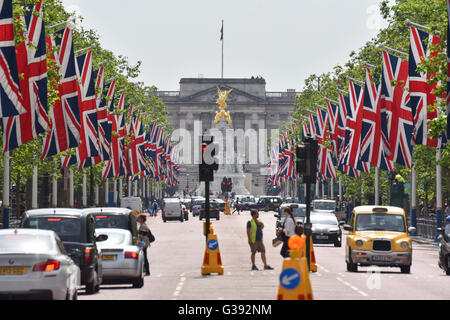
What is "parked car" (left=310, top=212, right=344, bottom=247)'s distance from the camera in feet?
171

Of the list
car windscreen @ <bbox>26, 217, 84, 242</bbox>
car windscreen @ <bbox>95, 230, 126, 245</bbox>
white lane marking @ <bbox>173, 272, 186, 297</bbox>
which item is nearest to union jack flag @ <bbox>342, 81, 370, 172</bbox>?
white lane marking @ <bbox>173, 272, 186, 297</bbox>

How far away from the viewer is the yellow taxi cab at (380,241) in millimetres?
33281

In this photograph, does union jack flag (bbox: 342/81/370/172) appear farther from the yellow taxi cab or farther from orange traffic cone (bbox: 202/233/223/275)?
orange traffic cone (bbox: 202/233/223/275)

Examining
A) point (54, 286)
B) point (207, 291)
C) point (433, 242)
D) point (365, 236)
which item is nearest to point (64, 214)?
point (207, 291)

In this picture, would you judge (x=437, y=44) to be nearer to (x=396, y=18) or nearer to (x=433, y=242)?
(x=433, y=242)

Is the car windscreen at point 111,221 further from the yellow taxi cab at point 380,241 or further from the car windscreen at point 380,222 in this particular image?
the car windscreen at point 380,222

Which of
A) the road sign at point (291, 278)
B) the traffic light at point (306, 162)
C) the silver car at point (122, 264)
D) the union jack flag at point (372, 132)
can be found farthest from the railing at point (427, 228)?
the road sign at point (291, 278)

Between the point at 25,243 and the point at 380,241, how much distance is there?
15338 millimetres

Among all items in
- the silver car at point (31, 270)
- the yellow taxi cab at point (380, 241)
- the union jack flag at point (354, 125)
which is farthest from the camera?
the union jack flag at point (354, 125)

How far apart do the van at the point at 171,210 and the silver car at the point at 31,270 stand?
2748 inches

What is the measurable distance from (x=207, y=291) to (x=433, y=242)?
32.1 metres

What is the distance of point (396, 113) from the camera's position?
4828 centimetres

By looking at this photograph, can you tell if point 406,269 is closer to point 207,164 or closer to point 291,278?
point 207,164

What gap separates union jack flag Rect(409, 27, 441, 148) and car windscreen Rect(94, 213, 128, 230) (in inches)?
586
